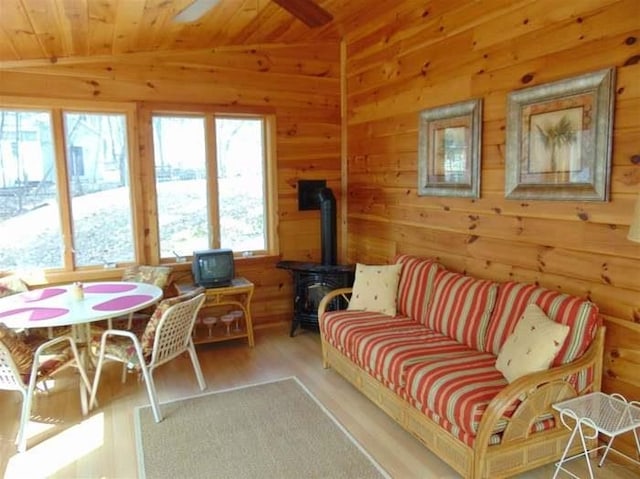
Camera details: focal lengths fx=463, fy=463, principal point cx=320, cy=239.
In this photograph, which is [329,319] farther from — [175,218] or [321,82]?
[321,82]

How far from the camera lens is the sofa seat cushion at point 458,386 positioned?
2.23 m

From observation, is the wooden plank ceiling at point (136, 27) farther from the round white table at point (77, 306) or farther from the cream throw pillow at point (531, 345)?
the cream throw pillow at point (531, 345)

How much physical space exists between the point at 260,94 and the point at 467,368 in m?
3.34

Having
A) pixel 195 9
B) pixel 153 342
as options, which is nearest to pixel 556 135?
pixel 195 9

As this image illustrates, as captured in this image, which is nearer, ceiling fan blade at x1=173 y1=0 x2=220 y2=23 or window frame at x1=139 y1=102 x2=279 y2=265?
ceiling fan blade at x1=173 y1=0 x2=220 y2=23

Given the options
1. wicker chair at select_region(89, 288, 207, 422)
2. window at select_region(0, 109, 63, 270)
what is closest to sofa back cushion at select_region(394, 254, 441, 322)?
wicker chair at select_region(89, 288, 207, 422)

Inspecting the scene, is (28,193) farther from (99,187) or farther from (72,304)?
(72,304)

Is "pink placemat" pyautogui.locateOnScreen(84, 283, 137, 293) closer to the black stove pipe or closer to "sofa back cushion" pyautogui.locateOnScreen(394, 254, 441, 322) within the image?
the black stove pipe

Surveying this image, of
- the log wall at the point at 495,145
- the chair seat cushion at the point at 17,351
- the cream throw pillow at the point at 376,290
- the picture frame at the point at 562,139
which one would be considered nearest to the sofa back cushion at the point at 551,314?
the log wall at the point at 495,145

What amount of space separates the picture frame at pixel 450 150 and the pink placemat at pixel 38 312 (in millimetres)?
2833

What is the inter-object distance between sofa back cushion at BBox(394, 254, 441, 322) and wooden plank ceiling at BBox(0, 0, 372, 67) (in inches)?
91.1

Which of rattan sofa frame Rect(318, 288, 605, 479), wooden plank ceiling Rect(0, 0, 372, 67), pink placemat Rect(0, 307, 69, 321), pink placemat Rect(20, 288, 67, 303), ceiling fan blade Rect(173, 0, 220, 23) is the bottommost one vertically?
rattan sofa frame Rect(318, 288, 605, 479)

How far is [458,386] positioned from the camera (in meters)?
2.38

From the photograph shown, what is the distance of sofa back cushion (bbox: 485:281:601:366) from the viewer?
2.39 m
